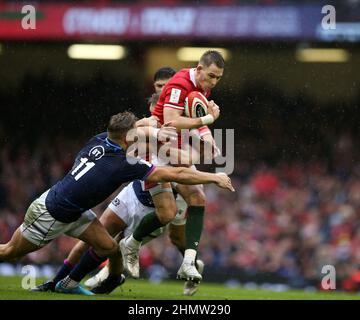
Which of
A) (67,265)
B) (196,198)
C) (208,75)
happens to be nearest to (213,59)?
(208,75)

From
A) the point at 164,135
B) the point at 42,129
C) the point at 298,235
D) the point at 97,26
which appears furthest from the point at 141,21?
the point at 164,135

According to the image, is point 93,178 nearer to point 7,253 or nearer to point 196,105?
point 7,253

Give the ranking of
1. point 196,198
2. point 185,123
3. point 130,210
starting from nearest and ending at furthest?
point 185,123 < point 196,198 < point 130,210

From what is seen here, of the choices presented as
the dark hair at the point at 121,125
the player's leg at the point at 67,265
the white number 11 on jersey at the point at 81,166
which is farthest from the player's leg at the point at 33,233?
the dark hair at the point at 121,125

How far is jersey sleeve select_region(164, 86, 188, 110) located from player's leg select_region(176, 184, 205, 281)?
35.4 inches

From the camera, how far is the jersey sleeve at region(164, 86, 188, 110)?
8.20 meters

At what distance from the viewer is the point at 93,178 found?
7.74 meters

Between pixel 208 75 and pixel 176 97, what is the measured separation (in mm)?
353

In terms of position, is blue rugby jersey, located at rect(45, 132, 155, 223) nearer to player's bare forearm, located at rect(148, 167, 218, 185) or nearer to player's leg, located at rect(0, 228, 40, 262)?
player's bare forearm, located at rect(148, 167, 218, 185)

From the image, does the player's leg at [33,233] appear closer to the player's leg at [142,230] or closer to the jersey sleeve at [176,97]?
the player's leg at [142,230]

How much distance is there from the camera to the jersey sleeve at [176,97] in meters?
8.20

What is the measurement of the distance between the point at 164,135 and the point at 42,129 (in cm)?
1115

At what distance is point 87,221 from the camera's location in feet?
26.1
